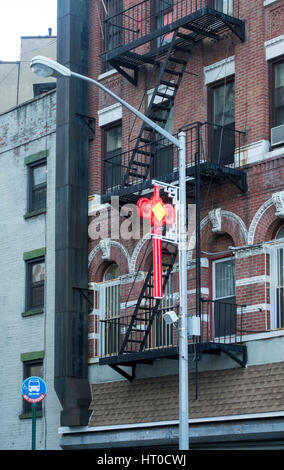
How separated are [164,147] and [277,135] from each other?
420 cm

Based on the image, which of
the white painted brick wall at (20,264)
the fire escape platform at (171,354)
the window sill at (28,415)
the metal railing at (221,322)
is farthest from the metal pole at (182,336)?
the window sill at (28,415)

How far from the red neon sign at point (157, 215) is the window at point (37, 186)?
25.9 feet

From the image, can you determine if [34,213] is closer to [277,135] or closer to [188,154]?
Result: [188,154]

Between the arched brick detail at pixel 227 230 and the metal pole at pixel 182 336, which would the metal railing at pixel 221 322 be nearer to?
the arched brick detail at pixel 227 230

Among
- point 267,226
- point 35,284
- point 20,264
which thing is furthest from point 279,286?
point 20,264

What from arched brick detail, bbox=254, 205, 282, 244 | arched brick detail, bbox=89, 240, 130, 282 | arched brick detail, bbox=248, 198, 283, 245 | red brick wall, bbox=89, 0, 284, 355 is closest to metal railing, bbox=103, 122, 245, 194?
red brick wall, bbox=89, 0, 284, 355

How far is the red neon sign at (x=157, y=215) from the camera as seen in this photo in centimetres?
1698

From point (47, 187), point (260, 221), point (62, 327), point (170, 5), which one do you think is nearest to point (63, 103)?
point (47, 187)

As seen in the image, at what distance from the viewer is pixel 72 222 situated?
23344mm

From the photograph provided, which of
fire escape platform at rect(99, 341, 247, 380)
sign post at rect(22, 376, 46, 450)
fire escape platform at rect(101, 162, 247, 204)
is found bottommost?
sign post at rect(22, 376, 46, 450)

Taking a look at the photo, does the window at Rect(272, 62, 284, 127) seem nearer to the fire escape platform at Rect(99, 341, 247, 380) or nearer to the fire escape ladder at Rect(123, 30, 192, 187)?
the fire escape ladder at Rect(123, 30, 192, 187)

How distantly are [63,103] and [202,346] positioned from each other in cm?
975

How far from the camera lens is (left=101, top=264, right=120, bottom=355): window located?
2238 centimetres

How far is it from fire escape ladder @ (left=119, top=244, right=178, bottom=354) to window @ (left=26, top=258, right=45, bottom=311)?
173 inches
